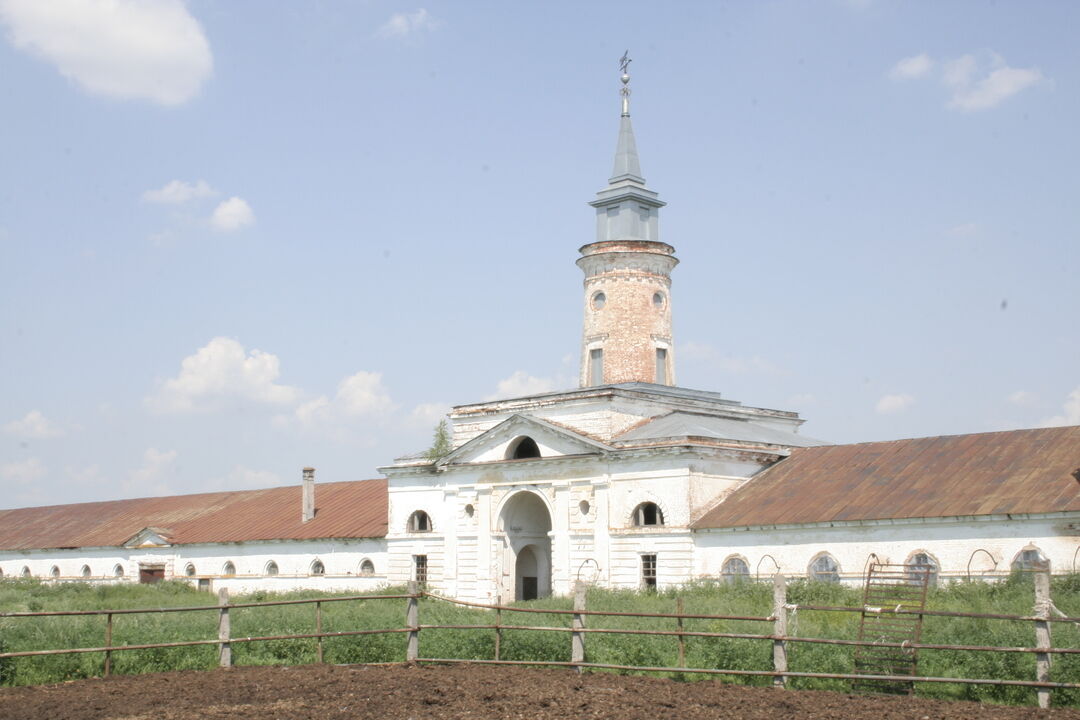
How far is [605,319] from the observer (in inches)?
1447

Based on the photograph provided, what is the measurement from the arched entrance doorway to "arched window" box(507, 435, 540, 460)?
1.13m

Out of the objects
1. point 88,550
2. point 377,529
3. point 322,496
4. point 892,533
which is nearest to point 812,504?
point 892,533

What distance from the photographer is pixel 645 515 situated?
31703mm

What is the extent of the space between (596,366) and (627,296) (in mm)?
2342

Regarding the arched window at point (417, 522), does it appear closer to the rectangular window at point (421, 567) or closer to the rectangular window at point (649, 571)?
the rectangular window at point (421, 567)

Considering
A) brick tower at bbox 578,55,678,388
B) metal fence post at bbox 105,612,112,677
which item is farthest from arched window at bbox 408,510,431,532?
metal fence post at bbox 105,612,112,677

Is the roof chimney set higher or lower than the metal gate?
higher

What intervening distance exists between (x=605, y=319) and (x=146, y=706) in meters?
24.0

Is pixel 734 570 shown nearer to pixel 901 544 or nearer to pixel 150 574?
pixel 901 544

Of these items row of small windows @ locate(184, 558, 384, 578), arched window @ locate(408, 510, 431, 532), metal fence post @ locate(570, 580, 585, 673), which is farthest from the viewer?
row of small windows @ locate(184, 558, 384, 578)

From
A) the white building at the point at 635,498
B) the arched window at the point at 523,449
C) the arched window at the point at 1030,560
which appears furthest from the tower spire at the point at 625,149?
the arched window at the point at 1030,560

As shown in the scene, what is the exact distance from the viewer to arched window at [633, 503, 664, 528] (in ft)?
103

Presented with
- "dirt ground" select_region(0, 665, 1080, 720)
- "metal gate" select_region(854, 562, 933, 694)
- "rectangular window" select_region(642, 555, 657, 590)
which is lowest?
"dirt ground" select_region(0, 665, 1080, 720)

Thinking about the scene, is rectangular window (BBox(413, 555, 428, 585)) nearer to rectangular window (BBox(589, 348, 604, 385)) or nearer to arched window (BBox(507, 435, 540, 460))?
arched window (BBox(507, 435, 540, 460))
